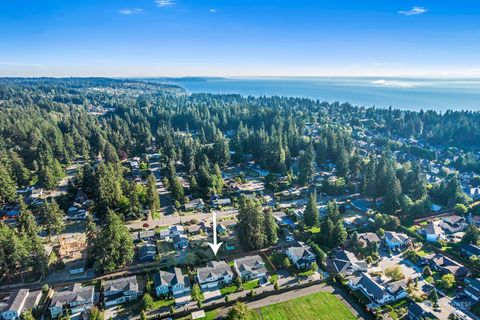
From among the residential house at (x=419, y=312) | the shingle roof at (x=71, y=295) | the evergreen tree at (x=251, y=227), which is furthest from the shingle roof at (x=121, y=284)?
the residential house at (x=419, y=312)

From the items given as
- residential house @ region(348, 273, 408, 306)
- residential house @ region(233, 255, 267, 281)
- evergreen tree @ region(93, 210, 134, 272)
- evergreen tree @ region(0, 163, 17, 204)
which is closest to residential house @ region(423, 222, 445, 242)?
residential house @ region(348, 273, 408, 306)

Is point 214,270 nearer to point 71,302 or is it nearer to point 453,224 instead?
point 71,302

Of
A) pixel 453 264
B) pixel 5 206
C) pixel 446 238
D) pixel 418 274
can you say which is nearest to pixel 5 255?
pixel 5 206

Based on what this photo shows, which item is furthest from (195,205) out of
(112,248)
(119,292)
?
(119,292)

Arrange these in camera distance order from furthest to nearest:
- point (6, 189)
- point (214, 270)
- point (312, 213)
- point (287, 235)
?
point (6, 189)
point (312, 213)
point (287, 235)
point (214, 270)

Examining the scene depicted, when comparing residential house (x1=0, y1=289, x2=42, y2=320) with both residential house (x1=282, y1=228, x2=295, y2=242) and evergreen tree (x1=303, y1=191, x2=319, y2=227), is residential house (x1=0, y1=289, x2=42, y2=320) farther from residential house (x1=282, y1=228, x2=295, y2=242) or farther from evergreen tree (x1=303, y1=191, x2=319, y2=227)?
evergreen tree (x1=303, y1=191, x2=319, y2=227)

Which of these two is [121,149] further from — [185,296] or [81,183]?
[185,296]

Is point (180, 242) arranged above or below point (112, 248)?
below
